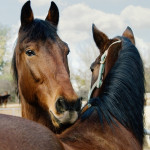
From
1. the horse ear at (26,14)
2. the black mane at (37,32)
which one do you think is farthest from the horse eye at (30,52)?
the horse ear at (26,14)

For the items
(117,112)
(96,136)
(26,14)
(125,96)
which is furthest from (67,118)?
(26,14)

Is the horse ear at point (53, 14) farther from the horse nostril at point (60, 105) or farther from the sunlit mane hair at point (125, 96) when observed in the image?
the horse nostril at point (60, 105)

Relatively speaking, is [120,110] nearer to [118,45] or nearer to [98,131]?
[98,131]

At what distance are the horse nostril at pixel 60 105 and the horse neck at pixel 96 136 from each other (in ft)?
0.68

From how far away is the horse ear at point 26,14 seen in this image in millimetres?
3096

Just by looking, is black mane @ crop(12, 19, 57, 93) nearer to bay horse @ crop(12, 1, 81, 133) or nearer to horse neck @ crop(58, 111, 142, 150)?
bay horse @ crop(12, 1, 81, 133)

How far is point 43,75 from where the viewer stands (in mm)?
2693

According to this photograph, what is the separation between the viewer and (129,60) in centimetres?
268

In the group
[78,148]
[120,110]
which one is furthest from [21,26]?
[78,148]

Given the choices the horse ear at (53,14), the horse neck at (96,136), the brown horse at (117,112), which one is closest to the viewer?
the horse neck at (96,136)

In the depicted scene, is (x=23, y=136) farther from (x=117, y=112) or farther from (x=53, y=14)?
(x=53, y=14)

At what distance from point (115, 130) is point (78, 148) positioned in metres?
0.58

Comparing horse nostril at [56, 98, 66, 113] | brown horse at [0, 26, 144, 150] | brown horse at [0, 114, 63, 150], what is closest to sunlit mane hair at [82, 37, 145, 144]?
brown horse at [0, 26, 144, 150]

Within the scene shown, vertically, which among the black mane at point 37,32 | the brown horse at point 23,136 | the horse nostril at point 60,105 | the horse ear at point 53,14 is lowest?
the horse nostril at point 60,105
